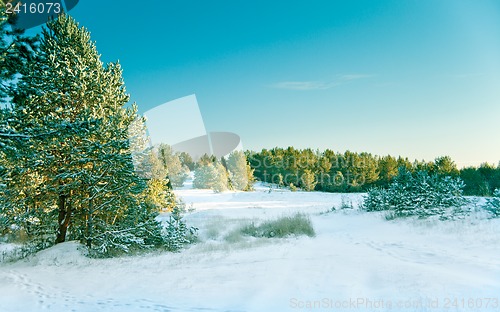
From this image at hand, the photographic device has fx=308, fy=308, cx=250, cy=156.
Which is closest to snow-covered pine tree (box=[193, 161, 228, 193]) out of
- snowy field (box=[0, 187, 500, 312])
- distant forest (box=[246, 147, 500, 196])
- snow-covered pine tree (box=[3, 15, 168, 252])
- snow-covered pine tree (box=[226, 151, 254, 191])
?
snow-covered pine tree (box=[226, 151, 254, 191])

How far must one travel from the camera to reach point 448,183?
14.6m

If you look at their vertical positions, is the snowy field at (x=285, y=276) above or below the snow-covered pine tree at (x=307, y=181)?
below

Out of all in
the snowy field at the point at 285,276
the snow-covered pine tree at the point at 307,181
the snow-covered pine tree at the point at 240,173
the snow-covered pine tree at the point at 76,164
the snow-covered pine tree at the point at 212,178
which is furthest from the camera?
the snow-covered pine tree at the point at 307,181

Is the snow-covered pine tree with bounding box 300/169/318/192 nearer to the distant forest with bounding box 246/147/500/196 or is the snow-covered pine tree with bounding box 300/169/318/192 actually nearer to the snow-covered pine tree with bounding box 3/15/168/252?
the distant forest with bounding box 246/147/500/196

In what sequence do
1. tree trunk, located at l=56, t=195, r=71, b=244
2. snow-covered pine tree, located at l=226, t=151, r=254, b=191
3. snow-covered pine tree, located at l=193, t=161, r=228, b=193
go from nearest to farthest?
tree trunk, located at l=56, t=195, r=71, b=244, snow-covered pine tree, located at l=193, t=161, r=228, b=193, snow-covered pine tree, located at l=226, t=151, r=254, b=191

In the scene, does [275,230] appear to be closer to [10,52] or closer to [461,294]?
[461,294]

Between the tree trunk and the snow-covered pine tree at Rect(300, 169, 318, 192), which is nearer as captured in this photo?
the tree trunk

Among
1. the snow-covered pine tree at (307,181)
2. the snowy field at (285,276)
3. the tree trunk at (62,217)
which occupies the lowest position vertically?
the snowy field at (285,276)

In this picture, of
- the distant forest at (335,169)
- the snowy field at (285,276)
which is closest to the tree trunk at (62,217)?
the snowy field at (285,276)

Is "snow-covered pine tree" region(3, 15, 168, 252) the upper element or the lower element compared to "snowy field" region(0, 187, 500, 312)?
upper

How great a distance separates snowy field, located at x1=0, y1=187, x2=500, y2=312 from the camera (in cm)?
533

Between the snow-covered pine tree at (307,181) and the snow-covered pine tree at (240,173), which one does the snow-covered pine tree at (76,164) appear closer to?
the snow-covered pine tree at (240,173)

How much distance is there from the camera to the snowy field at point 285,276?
5332mm

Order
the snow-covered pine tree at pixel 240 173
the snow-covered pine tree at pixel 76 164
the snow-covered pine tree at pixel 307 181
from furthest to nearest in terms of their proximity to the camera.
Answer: the snow-covered pine tree at pixel 307 181 < the snow-covered pine tree at pixel 240 173 < the snow-covered pine tree at pixel 76 164
